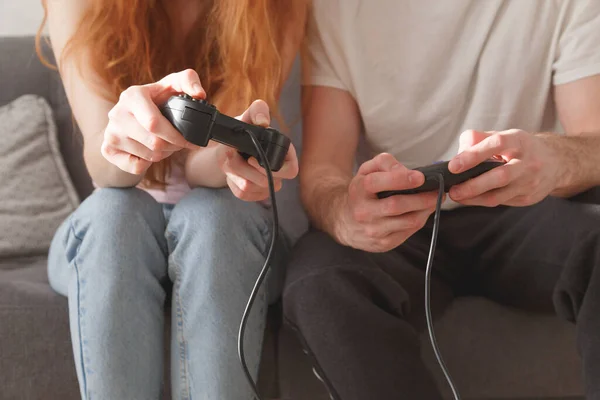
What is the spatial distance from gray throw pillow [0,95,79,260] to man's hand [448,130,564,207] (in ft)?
2.86

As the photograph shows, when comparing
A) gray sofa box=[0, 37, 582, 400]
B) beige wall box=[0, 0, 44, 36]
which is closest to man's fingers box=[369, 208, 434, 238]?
gray sofa box=[0, 37, 582, 400]

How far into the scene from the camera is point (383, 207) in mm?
796

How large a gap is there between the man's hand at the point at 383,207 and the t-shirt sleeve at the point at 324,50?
0.30 meters

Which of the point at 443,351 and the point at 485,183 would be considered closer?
the point at 485,183

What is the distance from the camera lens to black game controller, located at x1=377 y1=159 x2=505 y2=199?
0.74 m

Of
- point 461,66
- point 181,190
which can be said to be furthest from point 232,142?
point 461,66

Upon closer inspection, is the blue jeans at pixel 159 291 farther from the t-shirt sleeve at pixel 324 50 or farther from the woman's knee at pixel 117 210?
the t-shirt sleeve at pixel 324 50

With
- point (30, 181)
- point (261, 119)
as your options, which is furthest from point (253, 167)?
point (30, 181)

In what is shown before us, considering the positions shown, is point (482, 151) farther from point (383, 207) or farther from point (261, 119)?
point (261, 119)

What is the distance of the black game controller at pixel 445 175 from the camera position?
742 mm

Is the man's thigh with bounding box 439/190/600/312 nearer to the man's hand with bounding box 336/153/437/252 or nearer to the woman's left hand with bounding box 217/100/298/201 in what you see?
the man's hand with bounding box 336/153/437/252

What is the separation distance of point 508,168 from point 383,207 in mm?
153

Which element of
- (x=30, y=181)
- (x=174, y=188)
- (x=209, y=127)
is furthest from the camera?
(x=30, y=181)

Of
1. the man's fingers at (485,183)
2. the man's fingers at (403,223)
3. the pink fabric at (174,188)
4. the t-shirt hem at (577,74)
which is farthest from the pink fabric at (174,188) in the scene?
the t-shirt hem at (577,74)
